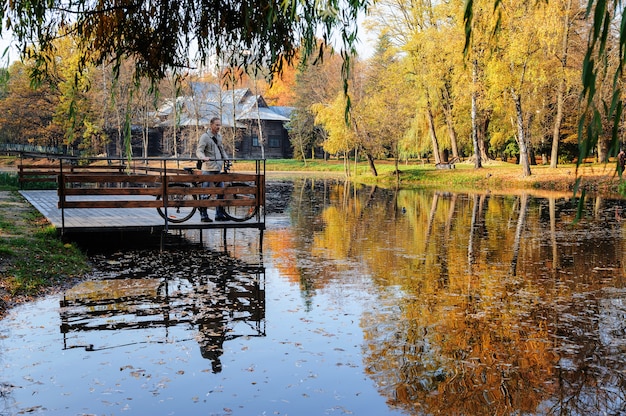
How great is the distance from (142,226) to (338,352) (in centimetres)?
655

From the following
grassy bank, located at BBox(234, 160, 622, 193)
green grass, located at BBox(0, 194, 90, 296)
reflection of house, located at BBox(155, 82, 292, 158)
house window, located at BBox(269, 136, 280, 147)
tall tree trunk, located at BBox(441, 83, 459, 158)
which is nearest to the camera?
green grass, located at BBox(0, 194, 90, 296)

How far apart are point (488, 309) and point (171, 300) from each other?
391cm

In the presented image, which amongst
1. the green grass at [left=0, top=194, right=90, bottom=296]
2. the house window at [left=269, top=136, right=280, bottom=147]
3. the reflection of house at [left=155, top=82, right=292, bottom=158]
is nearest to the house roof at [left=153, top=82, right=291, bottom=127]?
the reflection of house at [left=155, top=82, right=292, bottom=158]

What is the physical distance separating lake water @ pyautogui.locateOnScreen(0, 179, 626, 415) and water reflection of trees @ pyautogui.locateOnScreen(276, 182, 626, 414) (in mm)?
26

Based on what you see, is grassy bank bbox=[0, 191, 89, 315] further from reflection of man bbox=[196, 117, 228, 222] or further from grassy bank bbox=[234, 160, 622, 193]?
grassy bank bbox=[234, 160, 622, 193]

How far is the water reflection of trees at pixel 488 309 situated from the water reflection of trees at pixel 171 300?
4.16ft

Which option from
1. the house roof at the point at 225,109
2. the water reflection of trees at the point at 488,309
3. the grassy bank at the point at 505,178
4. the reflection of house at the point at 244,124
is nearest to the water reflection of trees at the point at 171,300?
the water reflection of trees at the point at 488,309

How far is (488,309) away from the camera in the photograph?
Answer: 7852 mm

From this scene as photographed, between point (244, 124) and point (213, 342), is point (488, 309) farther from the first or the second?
point (244, 124)

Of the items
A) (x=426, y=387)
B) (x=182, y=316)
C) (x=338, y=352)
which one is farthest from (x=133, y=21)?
(x=426, y=387)

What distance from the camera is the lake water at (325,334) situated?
5.07 metres

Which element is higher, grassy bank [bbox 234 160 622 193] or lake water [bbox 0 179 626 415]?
grassy bank [bbox 234 160 622 193]

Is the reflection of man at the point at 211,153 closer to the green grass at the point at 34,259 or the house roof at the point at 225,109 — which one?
the green grass at the point at 34,259

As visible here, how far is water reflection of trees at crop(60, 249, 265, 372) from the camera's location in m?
6.82
